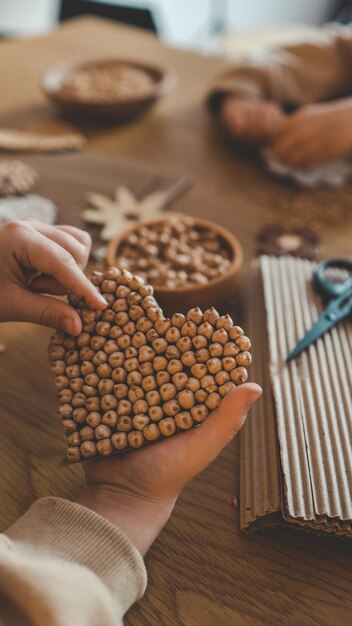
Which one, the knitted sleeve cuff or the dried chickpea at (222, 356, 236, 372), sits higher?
the dried chickpea at (222, 356, 236, 372)

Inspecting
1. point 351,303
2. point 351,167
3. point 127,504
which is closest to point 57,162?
point 351,167

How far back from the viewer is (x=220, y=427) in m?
0.48

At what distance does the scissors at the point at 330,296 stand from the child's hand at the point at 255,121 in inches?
19.1

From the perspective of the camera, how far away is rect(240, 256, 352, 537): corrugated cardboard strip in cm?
50

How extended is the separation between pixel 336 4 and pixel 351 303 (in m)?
4.32

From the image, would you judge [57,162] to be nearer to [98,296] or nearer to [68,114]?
[68,114]

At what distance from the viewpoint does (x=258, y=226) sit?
3.12 ft

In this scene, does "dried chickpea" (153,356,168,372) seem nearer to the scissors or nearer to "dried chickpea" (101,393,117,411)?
"dried chickpea" (101,393,117,411)

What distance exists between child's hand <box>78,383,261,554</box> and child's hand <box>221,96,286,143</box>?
0.81 meters

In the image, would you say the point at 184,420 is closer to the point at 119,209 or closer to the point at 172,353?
the point at 172,353

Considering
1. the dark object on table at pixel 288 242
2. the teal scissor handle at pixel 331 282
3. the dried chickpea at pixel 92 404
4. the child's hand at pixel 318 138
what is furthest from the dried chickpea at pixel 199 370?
the child's hand at pixel 318 138

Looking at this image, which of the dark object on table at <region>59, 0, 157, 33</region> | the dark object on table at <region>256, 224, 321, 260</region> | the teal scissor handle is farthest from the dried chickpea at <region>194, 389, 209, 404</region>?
the dark object on table at <region>59, 0, 157, 33</region>

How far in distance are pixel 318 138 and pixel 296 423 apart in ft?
2.26

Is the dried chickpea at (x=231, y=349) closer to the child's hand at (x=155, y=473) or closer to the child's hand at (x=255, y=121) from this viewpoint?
the child's hand at (x=155, y=473)
